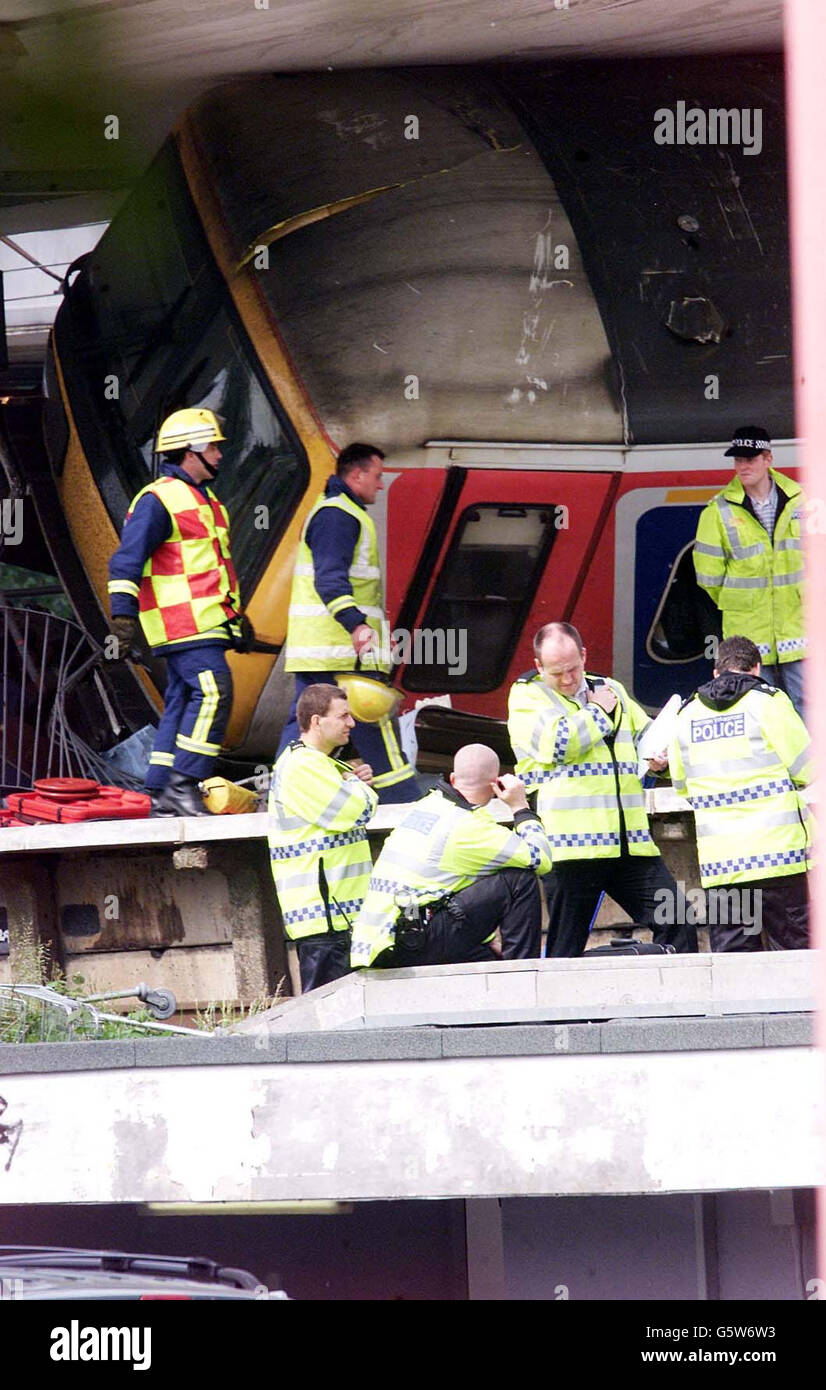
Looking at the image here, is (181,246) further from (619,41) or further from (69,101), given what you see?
(619,41)

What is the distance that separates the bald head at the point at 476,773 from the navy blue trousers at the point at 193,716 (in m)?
1.77

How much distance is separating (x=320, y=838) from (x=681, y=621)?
317cm

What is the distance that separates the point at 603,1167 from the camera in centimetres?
552

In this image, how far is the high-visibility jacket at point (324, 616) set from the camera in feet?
28.9

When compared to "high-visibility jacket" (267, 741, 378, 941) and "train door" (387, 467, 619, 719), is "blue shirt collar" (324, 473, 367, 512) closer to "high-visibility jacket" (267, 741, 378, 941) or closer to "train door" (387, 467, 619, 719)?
"train door" (387, 467, 619, 719)

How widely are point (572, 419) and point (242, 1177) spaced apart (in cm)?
494

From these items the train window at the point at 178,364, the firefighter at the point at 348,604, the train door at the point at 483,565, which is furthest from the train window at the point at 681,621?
the train window at the point at 178,364

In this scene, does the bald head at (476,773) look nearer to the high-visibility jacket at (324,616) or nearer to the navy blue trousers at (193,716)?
the navy blue trousers at (193,716)

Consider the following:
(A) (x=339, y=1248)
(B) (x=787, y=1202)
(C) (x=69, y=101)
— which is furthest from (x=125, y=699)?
(B) (x=787, y=1202)

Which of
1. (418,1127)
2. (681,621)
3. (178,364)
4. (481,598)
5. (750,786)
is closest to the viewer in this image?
(418,1127)

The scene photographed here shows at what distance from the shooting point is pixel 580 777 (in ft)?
24.0

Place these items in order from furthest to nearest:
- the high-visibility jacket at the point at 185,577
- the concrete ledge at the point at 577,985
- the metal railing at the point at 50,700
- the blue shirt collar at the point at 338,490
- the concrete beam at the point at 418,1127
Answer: the metal railing at the point at 50,700
the blue shirt collar at the point at 338,490
the high-visibility jacket at the point at 185,577
the concrete ledge at the point at 577,985
the concrete beam at the point at 418,1127

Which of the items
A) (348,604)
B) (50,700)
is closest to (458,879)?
(348,604)

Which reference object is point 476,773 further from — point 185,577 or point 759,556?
point 759,556
